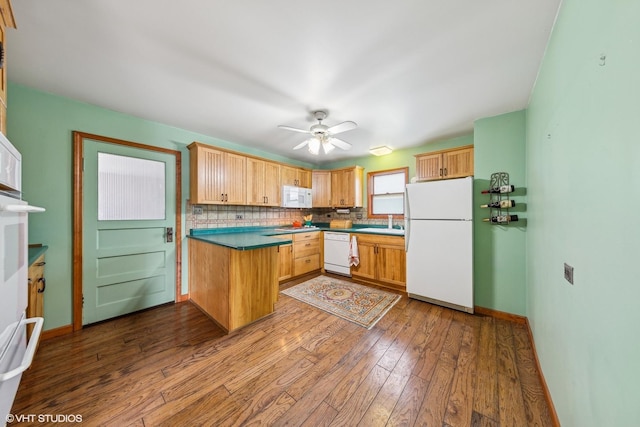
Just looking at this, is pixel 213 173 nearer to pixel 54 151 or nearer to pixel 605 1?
pixel 54 151

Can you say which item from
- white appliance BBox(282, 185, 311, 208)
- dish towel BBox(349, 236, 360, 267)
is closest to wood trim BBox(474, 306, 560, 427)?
dish towel BBox(349, 236, 360, 267)

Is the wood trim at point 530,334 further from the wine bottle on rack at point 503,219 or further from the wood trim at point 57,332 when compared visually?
the wood trim at point 57,332

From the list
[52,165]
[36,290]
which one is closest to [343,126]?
[52,165]

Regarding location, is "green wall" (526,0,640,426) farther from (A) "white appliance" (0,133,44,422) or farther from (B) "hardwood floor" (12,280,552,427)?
(A) "white appliance" (0,133,44,422)

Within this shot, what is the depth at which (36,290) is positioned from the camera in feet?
6.08

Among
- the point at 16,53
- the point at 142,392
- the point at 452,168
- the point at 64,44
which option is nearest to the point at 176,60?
the point at 64,44

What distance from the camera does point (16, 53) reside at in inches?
64.1

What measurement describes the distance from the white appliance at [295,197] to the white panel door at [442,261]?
2.29m

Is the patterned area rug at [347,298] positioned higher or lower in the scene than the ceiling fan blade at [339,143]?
lower

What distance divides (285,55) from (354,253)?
2.98 meters

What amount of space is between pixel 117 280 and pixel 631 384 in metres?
3.85

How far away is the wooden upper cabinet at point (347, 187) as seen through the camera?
4.36 meters

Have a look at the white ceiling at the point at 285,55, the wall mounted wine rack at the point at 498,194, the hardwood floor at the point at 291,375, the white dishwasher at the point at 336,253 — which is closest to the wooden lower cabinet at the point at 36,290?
the hardwood floor at the point at 291,375

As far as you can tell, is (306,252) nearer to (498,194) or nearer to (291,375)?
(291,375)
